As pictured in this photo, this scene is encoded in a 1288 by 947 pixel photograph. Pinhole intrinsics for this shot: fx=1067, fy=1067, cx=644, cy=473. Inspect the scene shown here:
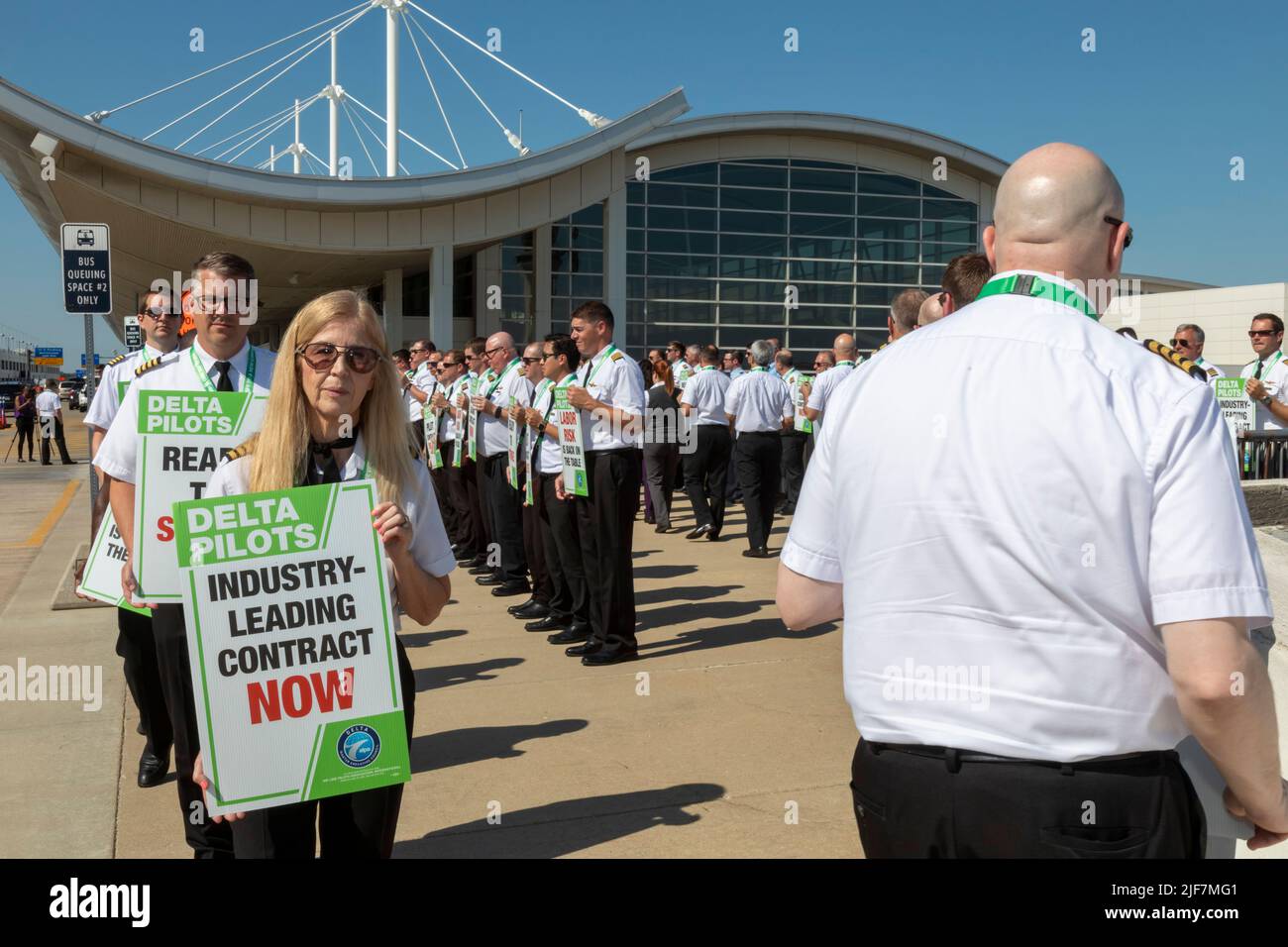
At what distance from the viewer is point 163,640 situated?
3477 millimetres

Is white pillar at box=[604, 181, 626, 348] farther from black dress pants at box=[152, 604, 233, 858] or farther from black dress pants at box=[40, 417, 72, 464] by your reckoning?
black dress pants at box=[152, 604, 233, 858]

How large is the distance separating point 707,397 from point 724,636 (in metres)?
5.55

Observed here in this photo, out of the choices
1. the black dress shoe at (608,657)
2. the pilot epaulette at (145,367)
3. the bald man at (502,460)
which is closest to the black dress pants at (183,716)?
the pilot epaulette at (145,367)

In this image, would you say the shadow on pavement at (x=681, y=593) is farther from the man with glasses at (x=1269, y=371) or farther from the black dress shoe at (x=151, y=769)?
the man with glasses at (x=1269, y=371)

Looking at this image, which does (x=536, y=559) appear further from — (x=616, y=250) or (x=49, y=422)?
(x=616, y=250)

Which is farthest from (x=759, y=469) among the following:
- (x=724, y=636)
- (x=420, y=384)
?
(x=420, y=384)

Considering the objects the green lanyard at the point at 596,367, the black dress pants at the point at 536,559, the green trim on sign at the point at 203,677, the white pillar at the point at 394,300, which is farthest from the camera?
the white pillar at the point at 394,300

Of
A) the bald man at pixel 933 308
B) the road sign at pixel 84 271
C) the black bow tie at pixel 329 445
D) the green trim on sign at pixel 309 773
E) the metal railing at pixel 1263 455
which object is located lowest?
the green trim on sign at pixel 309 773

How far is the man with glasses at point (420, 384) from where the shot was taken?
11977mm

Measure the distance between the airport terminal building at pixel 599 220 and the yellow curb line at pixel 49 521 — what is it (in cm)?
773

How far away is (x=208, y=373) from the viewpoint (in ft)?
13.1
